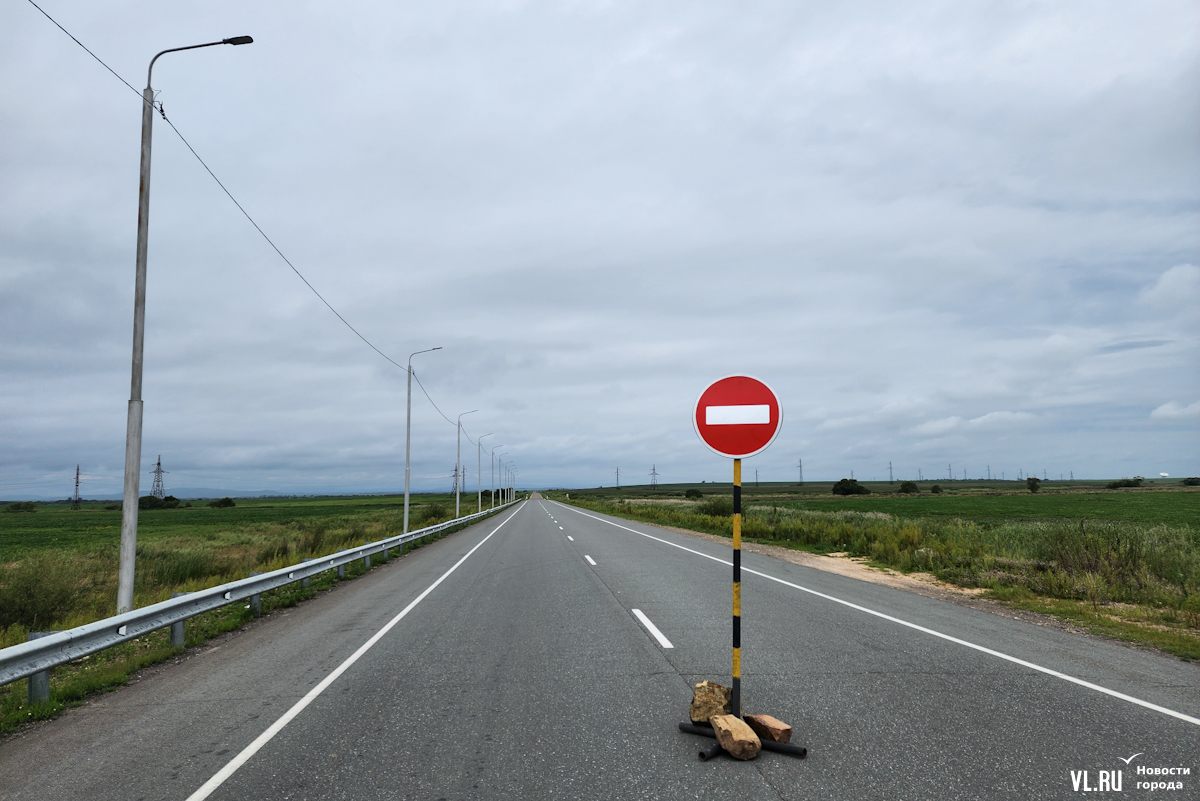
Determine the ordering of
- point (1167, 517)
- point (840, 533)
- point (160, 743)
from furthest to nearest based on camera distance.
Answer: point (1167, 517) → point (840, 533) → point (160, 743)

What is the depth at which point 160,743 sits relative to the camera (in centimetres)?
495

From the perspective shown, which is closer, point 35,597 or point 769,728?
point 769,728

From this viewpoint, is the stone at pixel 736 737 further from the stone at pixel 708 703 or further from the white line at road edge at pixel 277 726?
the white line at road edge at pixel 277 726

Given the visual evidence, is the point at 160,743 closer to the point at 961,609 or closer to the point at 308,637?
the point at 308,637

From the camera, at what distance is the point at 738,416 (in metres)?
5.12

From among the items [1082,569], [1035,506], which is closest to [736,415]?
[1082,569]

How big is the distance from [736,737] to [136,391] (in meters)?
10.1

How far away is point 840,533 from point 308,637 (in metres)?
20.7

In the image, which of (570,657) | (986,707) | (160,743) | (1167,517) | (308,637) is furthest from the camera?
(1167,517)

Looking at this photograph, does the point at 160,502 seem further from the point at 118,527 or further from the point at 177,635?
the point at 177,635

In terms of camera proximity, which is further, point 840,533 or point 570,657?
point 840,533

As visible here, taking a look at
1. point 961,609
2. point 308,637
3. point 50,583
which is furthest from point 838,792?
point 50,583

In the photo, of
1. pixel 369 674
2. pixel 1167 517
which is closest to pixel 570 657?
pixel 369 674

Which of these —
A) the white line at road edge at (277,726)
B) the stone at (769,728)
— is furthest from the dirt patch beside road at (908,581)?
the white line at road edge at (277,726)
